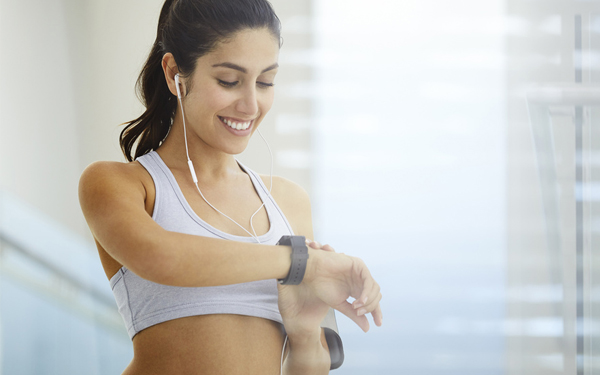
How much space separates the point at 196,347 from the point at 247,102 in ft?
1.40

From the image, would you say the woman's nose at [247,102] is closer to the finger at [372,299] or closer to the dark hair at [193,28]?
the dark hair at [193,28]

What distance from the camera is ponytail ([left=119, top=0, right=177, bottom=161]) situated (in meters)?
0.96

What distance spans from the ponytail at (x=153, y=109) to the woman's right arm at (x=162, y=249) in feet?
0.76

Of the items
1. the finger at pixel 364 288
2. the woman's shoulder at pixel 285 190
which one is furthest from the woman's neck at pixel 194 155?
the finger at pixel 364 288

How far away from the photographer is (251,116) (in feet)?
2.87

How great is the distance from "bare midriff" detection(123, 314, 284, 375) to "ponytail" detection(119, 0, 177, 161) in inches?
14.5

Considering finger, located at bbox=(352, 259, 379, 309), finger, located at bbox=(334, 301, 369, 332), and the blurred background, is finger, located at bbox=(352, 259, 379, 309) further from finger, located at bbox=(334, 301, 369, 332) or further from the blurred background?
the blurred background

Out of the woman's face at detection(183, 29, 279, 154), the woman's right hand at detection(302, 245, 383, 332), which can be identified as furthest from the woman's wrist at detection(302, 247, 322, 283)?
the woman's face at detection(183, 29, 279, 154)

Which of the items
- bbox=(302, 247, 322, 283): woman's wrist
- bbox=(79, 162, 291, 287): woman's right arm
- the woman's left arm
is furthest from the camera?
the woman's left arm

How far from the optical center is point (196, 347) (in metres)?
0.83

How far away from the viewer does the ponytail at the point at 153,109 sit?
955 millimetres

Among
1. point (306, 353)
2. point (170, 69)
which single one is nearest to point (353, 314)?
point (306, 353)

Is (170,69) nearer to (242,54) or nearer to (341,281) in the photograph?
(242,54)

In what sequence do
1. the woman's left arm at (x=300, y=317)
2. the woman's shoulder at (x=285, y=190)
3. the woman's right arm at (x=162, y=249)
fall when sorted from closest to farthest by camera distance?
the woman's right arm at (x=162, y=249)
the woman's left arm at (x=300, y=317)
the woman's shoulder at (x=285, y=190)
